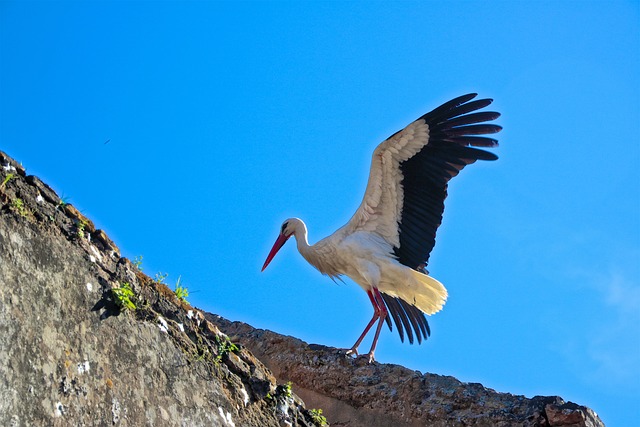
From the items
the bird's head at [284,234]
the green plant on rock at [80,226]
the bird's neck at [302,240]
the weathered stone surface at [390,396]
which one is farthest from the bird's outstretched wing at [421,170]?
the green plant on rock at [80,226]

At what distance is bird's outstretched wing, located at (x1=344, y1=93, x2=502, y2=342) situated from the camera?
10.8m

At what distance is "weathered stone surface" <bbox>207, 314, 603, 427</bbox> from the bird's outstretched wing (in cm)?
222

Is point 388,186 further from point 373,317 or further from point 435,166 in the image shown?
point 373,317

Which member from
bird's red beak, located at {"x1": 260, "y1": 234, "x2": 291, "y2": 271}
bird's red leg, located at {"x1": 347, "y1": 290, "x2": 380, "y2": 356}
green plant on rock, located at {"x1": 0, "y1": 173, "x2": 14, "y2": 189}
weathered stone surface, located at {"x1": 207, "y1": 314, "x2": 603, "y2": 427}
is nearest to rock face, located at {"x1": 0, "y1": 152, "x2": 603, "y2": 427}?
green plant on rock, located at {"x1": 0, "y1": 173, "x2": 14, "y2": 189}

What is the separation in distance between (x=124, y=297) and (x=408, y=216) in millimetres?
6225

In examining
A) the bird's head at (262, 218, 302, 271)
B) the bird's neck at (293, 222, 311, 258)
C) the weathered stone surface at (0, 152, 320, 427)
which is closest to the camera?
the weathered stone surface at (0, 152, 320, 427)

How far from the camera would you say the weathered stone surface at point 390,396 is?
26.6 ft

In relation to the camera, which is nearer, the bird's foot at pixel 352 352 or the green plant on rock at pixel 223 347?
the green plant on rock at pixel 223 347

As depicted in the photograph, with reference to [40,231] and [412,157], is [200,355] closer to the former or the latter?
[40,231]

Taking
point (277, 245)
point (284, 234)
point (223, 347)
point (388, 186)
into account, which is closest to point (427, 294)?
point (388, 186)

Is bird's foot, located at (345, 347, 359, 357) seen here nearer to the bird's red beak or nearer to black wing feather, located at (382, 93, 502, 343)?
black wing feather, located at (382, 93, 502, 343)

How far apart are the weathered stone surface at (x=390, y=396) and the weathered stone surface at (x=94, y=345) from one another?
2575mm

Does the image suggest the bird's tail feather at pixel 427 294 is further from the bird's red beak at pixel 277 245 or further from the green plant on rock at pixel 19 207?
the green plant on rock at pixel 19 207

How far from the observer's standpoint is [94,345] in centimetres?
505
